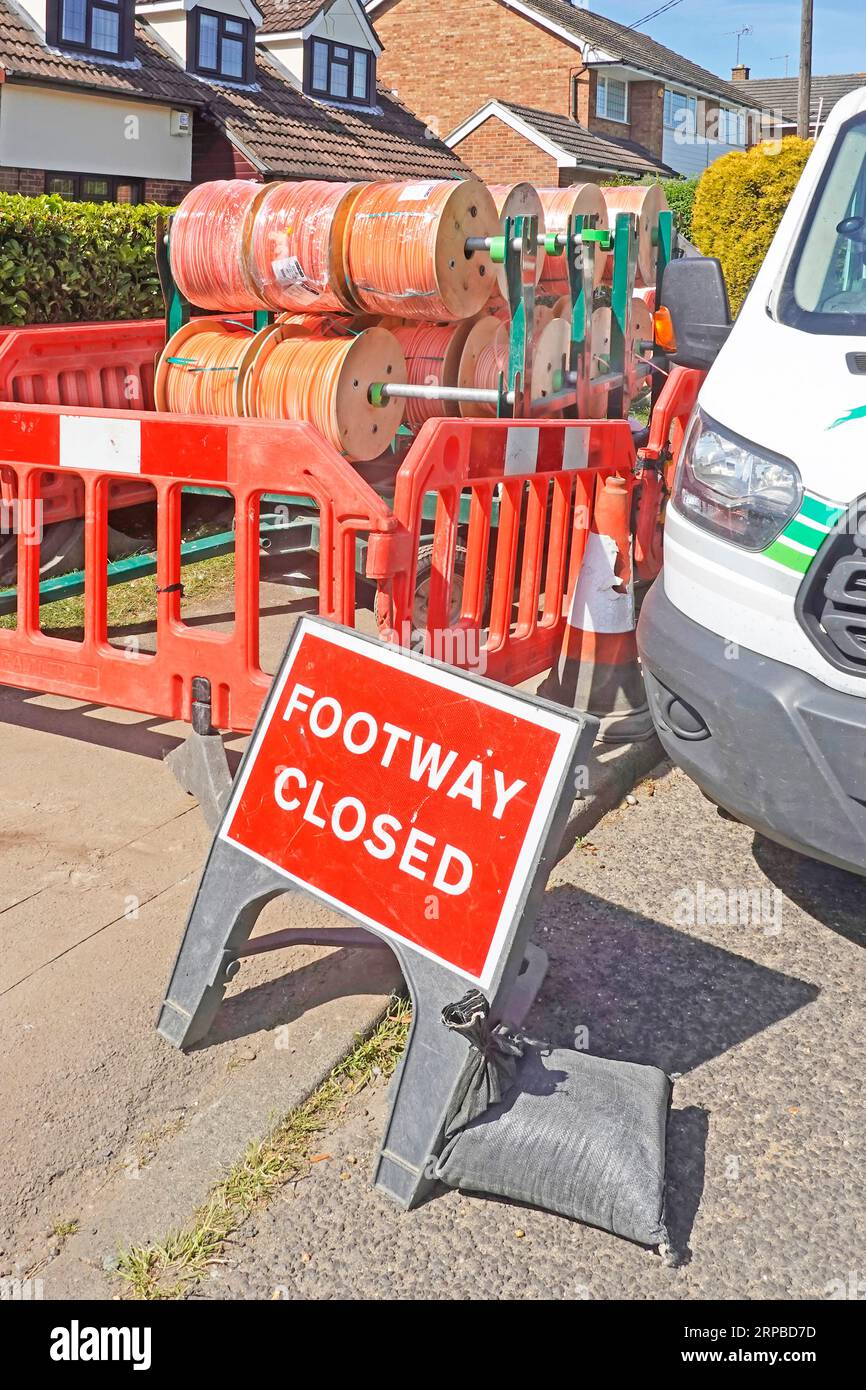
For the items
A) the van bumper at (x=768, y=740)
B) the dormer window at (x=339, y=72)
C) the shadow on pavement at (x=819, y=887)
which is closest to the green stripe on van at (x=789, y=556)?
the van bumper at (x=768, y=740)

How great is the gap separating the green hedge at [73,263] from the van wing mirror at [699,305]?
6369 mm

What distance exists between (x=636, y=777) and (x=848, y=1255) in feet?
8.37

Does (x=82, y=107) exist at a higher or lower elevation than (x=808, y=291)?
higher

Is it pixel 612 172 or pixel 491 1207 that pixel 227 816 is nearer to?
pixel 491 1207

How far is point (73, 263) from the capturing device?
32.6 ft

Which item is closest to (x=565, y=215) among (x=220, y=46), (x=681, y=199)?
(x=220, y=46)

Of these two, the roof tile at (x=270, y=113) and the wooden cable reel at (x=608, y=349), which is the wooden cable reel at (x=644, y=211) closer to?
the wooden cable reel at (x=608, y=349)

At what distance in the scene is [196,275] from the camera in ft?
21.3

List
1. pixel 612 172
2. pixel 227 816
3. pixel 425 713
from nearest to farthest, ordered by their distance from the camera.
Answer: pixel 425 713, pixel 227 816, pixel 612 172

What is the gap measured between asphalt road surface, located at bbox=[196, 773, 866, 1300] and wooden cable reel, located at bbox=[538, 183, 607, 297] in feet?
14.6

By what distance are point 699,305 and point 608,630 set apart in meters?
1.34

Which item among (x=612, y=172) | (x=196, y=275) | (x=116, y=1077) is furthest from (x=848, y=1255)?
(x=612, y=172)

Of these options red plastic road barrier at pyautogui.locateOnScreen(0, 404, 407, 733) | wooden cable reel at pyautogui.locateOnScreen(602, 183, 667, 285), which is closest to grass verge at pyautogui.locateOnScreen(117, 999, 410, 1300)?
red plastic road barrier at pyautogui.locateOnScreen(0, 404, 407, 733)

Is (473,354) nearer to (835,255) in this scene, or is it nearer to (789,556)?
(835,255)
